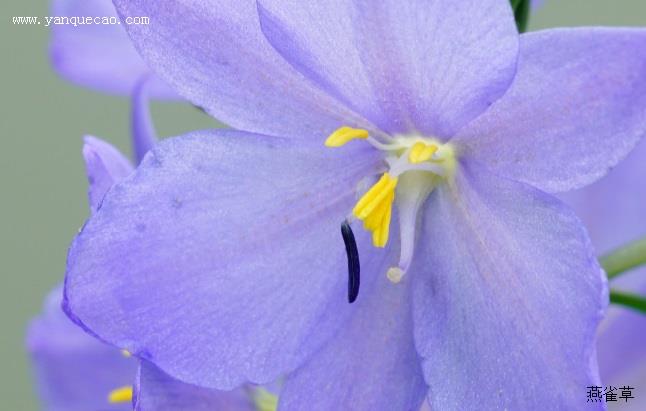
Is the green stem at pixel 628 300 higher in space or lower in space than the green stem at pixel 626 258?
lower

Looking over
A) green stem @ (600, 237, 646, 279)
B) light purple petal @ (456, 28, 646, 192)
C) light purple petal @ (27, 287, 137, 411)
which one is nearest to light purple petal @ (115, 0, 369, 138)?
light purple petal @ (456, 28, 646, 192)

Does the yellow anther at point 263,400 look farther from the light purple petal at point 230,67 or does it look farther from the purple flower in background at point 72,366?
the light purple petal at point 230,67

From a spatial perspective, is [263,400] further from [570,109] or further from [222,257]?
[570,109]

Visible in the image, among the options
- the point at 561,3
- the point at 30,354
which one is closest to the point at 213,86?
the point at 30,354

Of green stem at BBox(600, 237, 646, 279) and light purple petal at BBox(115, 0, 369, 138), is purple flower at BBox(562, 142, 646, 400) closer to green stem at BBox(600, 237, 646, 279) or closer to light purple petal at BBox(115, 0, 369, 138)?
green stem at BBox(600, 237, 646, 279)

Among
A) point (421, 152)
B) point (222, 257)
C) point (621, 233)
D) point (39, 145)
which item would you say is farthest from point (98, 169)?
point (39, 145)

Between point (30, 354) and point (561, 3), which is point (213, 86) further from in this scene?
point (561, 3)

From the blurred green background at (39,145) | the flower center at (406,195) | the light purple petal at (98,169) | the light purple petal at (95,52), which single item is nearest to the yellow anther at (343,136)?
the flower center at (406,195)
